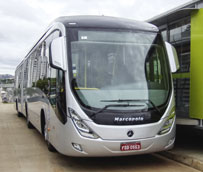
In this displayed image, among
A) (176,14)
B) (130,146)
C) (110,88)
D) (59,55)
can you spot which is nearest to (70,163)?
(130,146)

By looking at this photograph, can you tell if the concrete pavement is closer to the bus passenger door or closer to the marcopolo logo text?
the marcopolo logo text

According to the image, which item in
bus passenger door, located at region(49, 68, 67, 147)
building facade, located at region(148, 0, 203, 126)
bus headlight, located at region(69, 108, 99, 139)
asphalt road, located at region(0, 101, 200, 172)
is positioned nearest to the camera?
bus headlight, located at region(69, 108, 99, 139)

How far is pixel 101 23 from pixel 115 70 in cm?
101

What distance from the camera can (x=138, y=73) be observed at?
6.38m

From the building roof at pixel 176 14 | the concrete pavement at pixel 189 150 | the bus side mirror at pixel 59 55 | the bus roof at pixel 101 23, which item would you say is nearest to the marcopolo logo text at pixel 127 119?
the bus side mirror at pixel 59 55

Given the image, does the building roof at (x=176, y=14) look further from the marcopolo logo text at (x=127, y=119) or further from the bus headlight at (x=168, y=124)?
the marcopolo logo text at (x=127, y=119)

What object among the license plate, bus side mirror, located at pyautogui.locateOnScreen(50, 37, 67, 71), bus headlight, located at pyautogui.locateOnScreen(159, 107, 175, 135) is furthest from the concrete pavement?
bus side mirror, located at pyautogui.locateOnScreen(50, 37, 67, 71)

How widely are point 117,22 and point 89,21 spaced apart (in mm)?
579

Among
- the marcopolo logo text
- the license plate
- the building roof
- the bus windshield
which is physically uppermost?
the building roof

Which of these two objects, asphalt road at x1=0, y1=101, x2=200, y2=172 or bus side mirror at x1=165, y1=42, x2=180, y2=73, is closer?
asphalt road at x1=0, y1=101, x2=200, y2=172

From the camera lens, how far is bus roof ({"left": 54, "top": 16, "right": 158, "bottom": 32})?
6449 mm

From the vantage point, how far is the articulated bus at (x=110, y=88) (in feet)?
19.0

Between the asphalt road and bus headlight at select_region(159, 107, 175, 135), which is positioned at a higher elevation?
bus headlight at select_region(159, 107, 175, 135)

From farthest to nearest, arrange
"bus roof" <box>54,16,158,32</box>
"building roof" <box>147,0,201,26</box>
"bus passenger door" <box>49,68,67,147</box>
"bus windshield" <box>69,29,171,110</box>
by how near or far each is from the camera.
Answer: "building roof" <box>147,0,201,26</box> → "bus roof" <box>54,16,158,32</box> → "bus passenger door" <box>49,68,67,147</box> → "bus windshield" <box>69,29,171,110</box>
